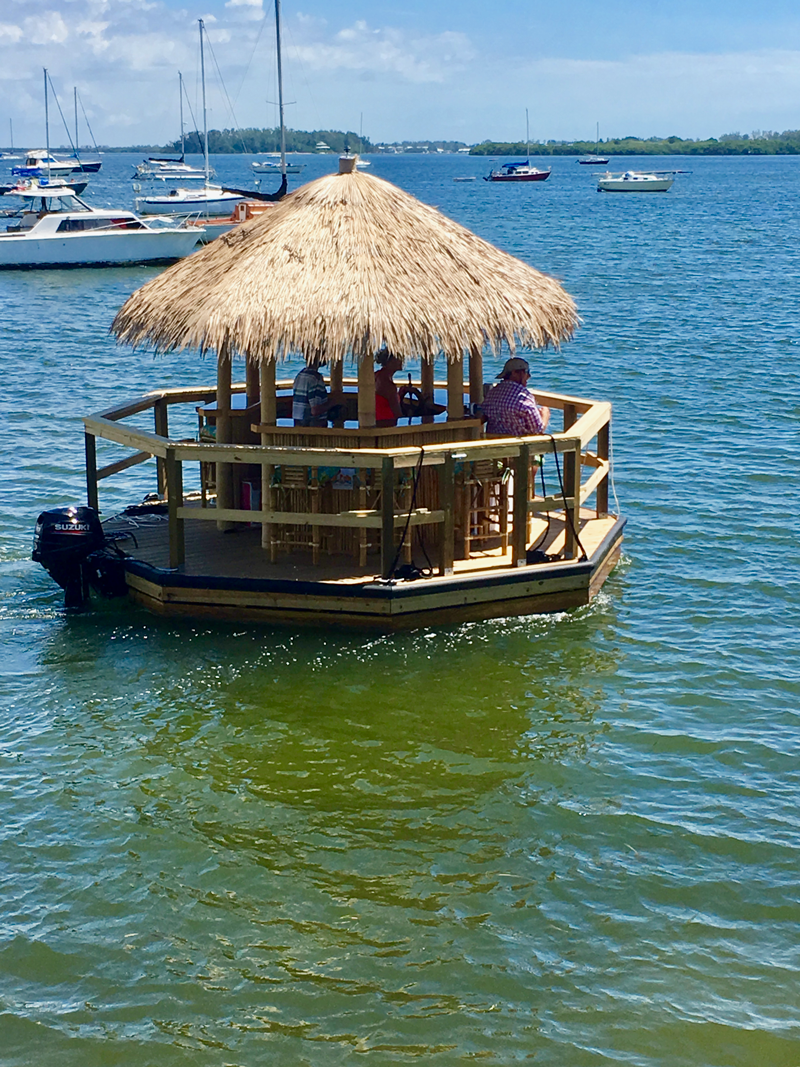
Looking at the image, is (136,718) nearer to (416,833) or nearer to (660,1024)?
(416,833)

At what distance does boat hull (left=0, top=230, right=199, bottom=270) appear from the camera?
5225 centimetres

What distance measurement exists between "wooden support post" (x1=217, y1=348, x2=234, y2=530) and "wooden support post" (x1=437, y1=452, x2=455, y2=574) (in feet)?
7.38

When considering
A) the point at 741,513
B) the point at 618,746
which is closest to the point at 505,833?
the point at 618,746

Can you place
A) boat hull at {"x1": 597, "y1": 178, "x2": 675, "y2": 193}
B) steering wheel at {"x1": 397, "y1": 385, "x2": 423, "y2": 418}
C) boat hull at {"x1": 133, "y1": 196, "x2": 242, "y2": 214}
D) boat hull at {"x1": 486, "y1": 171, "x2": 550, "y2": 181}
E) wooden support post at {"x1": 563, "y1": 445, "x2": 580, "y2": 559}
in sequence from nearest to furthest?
wooden support post at {"x1": 563, "y1": 445, "x2": 580, "y2": 559} < steering wheel at {"x1": 397, "y1": 385, "x2": 423, "y2": 418} < boat hull at {"x1": 133, "y1": 196, "x2": 242, "y2": 214} < boat hull at {"x1": 597, "y1": 178, "x2": 675, "y2": 193} < boat hull at {"x1": 486, "y1": 171, "x2": 550, "y2": 181}

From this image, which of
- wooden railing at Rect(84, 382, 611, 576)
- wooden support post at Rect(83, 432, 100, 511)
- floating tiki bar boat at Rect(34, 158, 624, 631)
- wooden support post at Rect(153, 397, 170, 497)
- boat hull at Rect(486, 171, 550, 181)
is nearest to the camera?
wooden railing at Rect(84, 382, 611, 576)

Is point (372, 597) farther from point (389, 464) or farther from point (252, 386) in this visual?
point (252, 386)

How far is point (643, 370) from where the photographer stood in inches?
1051

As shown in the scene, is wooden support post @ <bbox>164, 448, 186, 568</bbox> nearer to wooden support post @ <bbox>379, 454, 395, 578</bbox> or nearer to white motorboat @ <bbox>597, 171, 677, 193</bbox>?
wooden support post @ <bbox>379, 454, 395, 578</bbox>

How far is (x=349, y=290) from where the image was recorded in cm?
1148

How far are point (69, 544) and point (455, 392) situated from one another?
3.88m

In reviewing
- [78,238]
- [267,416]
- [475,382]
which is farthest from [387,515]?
[78,238]

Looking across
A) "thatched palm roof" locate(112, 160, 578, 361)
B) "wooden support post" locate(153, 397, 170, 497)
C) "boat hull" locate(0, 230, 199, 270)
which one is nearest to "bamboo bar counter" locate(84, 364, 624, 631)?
"thatched palm roof" locate(112, 160, 578, 361)

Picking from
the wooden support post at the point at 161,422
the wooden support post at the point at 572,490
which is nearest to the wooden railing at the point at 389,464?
the wooden support post at the point at 572,490

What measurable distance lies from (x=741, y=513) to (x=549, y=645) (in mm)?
5217
